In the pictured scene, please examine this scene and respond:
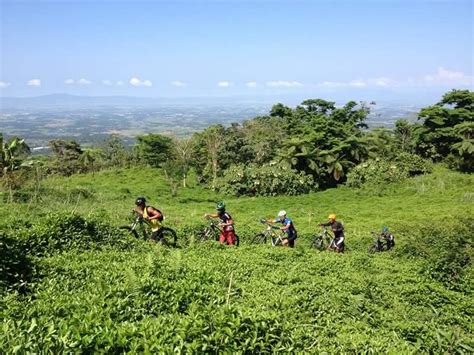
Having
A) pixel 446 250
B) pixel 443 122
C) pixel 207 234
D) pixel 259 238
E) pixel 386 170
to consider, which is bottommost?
pixel 386 170

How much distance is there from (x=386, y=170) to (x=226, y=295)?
28643mm

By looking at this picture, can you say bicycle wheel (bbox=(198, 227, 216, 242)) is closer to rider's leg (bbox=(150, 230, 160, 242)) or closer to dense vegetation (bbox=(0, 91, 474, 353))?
dense vegetation (bbox=(0, 91, 474, 353))

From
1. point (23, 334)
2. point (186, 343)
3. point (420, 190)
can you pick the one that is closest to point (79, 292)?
point (23, 334)

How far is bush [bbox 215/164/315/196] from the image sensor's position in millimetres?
30245

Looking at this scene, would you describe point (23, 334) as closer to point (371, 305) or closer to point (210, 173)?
point (371, 305)

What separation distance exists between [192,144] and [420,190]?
19.0 metres

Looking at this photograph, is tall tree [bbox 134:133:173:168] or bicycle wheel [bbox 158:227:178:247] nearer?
bicycle wheel [bbox 158:227:178:247]

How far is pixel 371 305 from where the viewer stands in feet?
24.2

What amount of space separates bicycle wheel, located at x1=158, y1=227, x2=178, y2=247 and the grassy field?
2.50ft

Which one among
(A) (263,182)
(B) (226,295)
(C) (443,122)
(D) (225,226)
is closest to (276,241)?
(D) (225,226)

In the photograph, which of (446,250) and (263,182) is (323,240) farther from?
(263,182)

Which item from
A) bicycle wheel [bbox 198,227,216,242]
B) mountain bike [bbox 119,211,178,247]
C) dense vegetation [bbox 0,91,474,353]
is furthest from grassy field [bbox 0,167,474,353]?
mountain bike [bbox 119,211,178,247]

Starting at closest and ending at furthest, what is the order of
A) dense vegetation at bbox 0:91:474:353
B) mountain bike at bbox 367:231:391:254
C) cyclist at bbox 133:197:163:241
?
dense vegetation at bbox 0:91:474:353 → cyclist at bbox 133:197:163:241 → mountain bike at bbox 367:231:391:254

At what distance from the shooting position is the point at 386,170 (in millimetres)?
31875
